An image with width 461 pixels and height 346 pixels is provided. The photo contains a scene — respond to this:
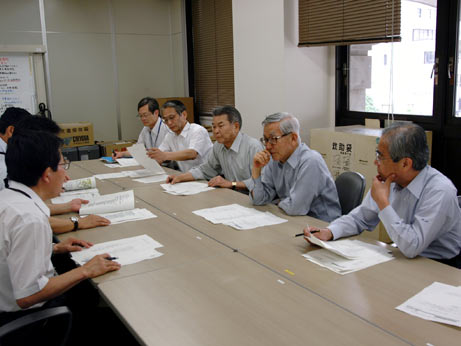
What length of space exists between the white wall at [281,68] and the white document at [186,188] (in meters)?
1.67

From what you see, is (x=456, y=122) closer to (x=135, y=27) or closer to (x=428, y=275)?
(x=428, y=275)

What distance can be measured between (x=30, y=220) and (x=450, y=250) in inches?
67.4

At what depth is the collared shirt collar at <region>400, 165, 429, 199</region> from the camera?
75.7 inches

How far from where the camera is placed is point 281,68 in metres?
4.59

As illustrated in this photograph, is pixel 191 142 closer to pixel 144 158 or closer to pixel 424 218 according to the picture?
pixel 144 158

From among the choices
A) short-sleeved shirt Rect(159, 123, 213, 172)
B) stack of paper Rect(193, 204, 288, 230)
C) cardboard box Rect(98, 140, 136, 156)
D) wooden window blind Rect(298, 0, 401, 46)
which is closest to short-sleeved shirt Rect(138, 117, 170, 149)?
short-sleeved shirt Rect(159, 123, 213, 172)

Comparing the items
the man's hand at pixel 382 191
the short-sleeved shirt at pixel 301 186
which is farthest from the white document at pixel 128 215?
the man's hand at pixel 382 191

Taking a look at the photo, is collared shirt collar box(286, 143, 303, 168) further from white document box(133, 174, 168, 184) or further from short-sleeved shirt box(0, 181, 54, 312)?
short-sleeved shirt box(0, 181, 54, 312)

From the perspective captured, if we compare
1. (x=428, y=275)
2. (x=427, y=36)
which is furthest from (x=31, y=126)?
(x=427, y=36)

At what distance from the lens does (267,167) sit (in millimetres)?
2902

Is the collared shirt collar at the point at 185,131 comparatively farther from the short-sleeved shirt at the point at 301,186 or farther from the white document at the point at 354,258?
the white document at the point at 354,258

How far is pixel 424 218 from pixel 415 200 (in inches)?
5.4

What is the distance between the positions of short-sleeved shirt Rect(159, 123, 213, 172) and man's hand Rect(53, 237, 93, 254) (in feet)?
7.52

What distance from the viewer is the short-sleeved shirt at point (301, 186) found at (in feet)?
8.28
